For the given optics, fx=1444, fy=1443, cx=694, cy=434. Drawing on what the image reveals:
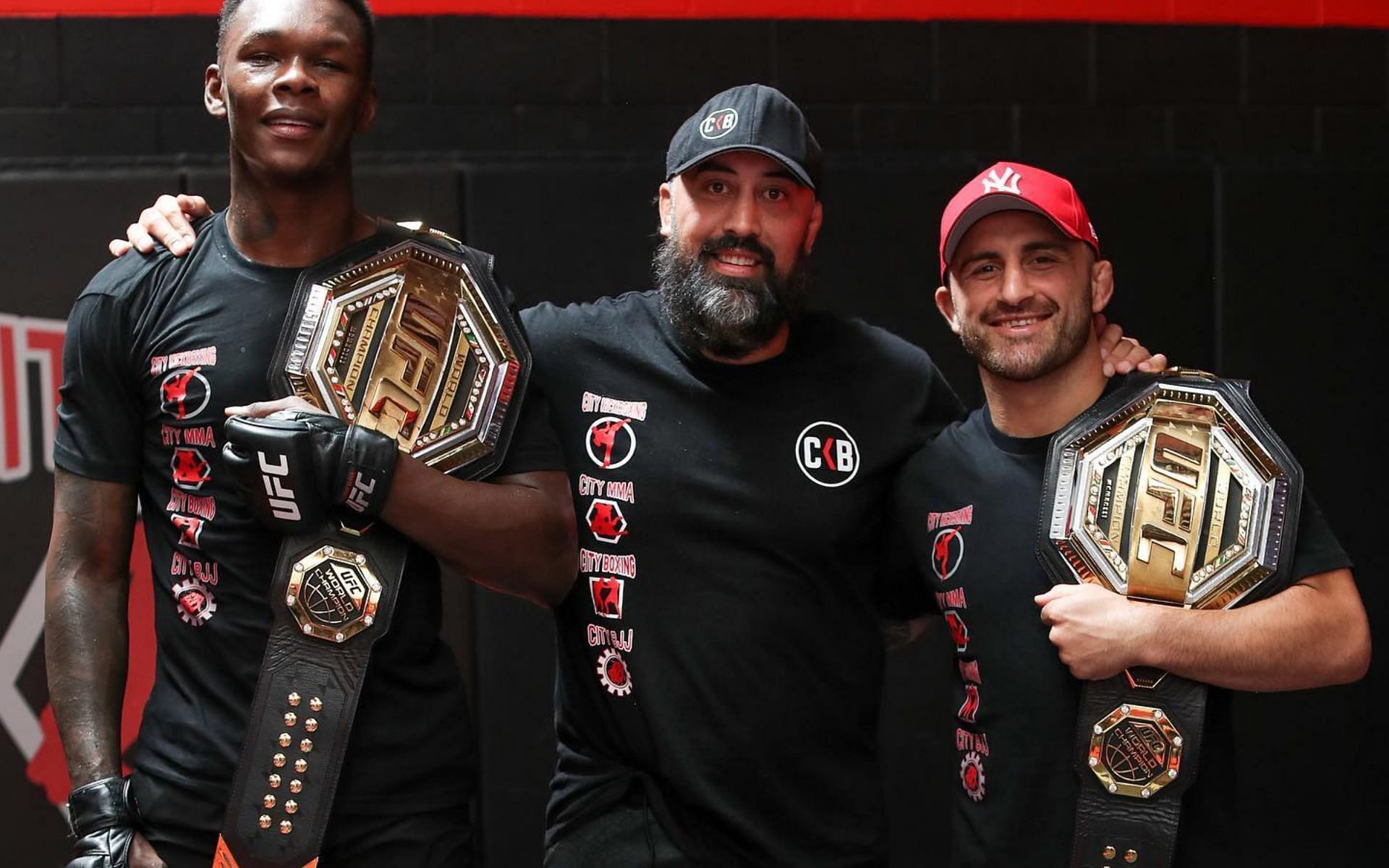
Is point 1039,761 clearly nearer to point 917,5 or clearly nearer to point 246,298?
point 246,298

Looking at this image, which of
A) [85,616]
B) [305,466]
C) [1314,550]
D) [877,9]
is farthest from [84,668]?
[877,9]

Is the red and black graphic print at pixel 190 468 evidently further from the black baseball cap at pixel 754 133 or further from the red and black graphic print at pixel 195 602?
the black baseball cap at pixel 754 133

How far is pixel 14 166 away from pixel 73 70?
289 mm

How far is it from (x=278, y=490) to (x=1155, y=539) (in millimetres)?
1146

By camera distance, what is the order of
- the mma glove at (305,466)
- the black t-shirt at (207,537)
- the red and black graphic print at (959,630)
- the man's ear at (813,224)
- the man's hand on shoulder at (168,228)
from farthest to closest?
the man's ear at (813,224) → the red and black graphic print at (959,630) → the man's hand on shoulder at (168,228) → the black t-shirt at (207,537) → the mma glove at (305,466)

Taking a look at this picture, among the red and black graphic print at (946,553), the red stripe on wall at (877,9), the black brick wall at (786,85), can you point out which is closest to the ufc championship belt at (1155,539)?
the red and black graphic print at (946,553)

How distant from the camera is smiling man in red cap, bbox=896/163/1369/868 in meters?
1.87

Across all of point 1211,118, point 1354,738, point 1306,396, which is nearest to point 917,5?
point 1211,118

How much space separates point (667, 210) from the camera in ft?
7.72

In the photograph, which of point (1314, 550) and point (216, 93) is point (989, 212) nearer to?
point (1314, 550)

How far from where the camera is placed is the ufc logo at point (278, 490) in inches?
67.2

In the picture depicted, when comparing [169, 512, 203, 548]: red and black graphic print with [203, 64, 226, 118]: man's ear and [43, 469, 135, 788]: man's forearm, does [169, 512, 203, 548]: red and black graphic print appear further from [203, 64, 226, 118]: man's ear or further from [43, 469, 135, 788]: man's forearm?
[203, 64, 226, 118]: man's ear

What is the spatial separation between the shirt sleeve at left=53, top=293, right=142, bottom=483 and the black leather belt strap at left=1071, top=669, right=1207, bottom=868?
4.25ft

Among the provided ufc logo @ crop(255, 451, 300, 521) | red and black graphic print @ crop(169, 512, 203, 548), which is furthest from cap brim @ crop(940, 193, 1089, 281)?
red and black graphic print @ crop(169, 512, 203, 548)
